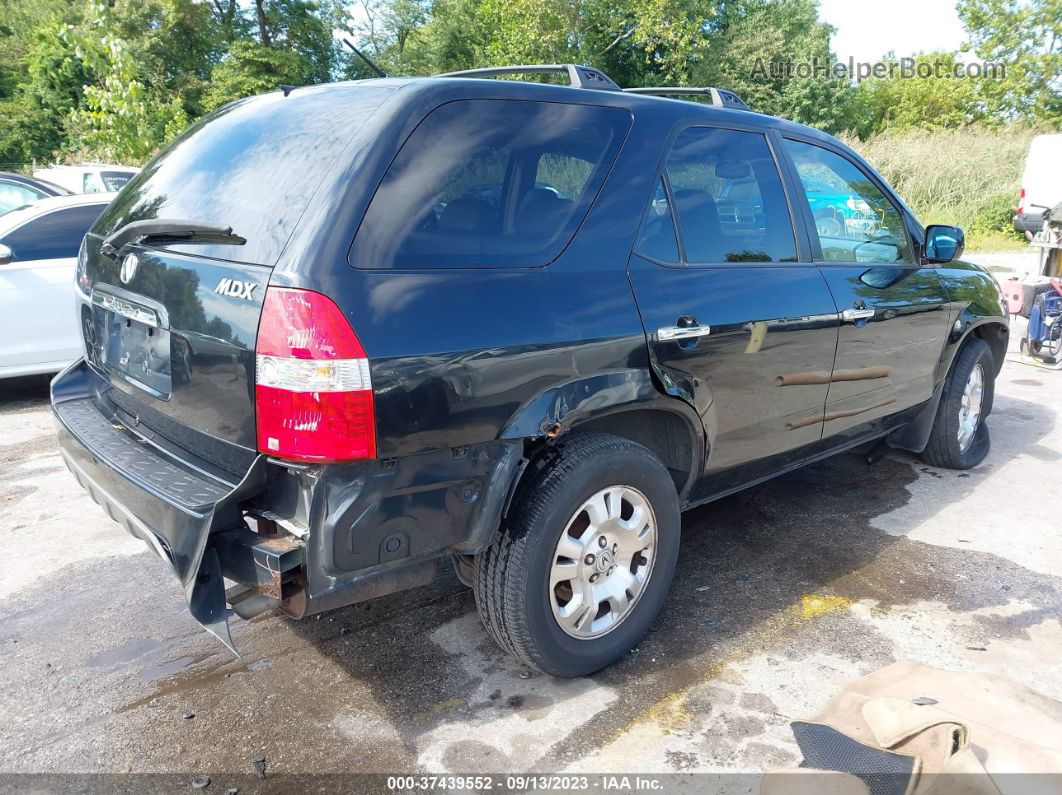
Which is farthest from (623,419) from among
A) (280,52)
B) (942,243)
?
(280,52)

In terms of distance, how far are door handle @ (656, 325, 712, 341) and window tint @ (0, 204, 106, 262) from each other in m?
5.20

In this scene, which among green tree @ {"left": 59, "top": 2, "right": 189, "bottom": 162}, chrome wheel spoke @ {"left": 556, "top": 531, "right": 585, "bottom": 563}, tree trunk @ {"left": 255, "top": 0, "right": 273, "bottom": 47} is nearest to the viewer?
chrome wheel spoke @ {"left": 556, "top": 531, "right": 585, "bottom": 563}

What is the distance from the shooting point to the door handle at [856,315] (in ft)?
11.6

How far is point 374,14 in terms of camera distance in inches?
1433

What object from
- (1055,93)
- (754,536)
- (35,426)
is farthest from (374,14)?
(754,536)

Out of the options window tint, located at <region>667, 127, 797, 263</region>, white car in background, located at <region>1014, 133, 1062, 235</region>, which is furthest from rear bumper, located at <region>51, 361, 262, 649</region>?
white car in background, located at <region>1014, 133, 1062, 235</region>

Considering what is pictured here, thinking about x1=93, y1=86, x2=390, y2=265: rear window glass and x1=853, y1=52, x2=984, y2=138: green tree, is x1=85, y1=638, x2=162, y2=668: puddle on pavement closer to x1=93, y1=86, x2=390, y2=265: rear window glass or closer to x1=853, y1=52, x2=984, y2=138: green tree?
x1=93, y1=86, x2=390, y2=265: rear window glass

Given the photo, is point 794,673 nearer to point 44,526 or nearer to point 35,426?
point 44,526

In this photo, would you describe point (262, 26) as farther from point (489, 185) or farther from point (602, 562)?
point (602, 562)

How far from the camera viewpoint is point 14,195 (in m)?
8.35

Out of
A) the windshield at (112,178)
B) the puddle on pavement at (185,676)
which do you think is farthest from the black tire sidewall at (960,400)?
the windshield at (112,178)

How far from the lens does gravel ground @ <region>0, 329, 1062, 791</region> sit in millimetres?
2441

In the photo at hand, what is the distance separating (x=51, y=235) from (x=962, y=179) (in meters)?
21.2

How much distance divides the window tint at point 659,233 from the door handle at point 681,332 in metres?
0.25
